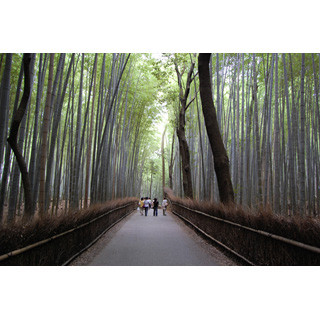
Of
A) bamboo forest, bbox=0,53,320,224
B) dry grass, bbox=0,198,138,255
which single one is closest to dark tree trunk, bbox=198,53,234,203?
bamboo forest, bbox=0,53,320,224

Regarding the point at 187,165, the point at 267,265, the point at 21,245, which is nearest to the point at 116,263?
the point at 21,245

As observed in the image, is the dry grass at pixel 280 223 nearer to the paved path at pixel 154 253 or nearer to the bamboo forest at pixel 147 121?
the bamboo forest at pixel 147 121

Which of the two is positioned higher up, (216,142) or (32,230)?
(216,142)

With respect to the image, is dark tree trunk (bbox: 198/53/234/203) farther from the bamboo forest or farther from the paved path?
the paved path

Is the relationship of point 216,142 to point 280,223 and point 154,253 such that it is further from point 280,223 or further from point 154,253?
point 280,223

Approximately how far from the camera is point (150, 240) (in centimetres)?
441

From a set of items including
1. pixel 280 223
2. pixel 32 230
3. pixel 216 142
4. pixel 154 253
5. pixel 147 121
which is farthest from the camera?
pixel 147 121

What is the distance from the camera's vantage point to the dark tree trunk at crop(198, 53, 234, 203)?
4199mm

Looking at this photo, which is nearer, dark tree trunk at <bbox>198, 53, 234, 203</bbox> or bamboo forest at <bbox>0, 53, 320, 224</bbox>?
bamboo forest at <bbox>0, 53, 320, 224</bbox>

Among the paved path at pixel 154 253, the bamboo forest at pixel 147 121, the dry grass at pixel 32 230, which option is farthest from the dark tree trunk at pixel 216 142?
the dry grass at pixel 32 230

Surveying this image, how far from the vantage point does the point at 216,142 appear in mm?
4281

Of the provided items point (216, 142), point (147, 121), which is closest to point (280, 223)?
point (216, 142)

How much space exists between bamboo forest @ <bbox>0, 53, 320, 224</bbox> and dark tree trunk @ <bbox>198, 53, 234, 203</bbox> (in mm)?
17

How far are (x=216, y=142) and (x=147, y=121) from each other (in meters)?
8.66
